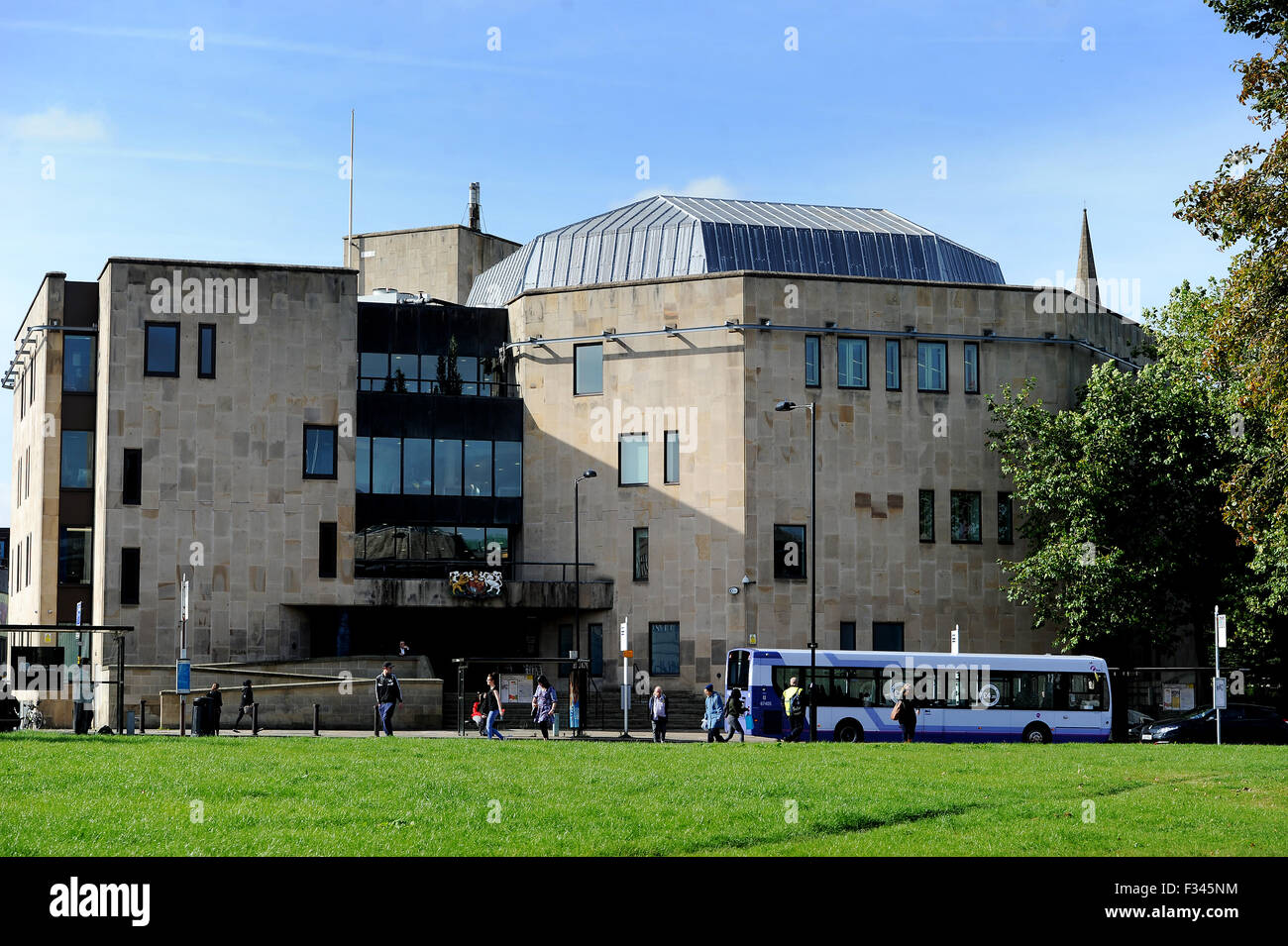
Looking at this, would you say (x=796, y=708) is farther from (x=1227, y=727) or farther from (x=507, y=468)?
(x=507, y=468)

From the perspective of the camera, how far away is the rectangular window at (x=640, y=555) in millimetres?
54594

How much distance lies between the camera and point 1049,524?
52531 millimetres

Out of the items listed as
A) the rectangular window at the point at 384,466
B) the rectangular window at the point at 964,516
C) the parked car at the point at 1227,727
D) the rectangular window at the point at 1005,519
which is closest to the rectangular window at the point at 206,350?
the rectangular window at the point at 384,466

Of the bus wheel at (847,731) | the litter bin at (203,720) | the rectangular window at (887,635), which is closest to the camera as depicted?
the litter bin at (203,720)

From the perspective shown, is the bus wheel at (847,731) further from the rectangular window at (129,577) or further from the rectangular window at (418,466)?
the rectangular window at (129,577)

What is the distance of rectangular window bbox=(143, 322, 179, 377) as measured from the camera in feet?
173

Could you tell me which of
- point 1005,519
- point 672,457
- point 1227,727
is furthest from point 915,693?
point 672,457

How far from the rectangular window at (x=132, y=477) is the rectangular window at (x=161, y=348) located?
9.61ft

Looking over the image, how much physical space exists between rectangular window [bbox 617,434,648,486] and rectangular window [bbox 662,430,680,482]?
0.80 m

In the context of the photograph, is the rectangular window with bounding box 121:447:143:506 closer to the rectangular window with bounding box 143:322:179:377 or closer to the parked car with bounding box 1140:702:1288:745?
the rectangular window with bounding box 143:322:179:377

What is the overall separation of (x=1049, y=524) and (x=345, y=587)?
2378 centimetres

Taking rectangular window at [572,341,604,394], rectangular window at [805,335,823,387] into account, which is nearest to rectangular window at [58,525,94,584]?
rectangular window at [572,341,604,394]

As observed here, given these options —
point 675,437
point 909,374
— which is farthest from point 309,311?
point 909,374

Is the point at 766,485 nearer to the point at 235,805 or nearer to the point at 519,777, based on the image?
the point at 519,777
